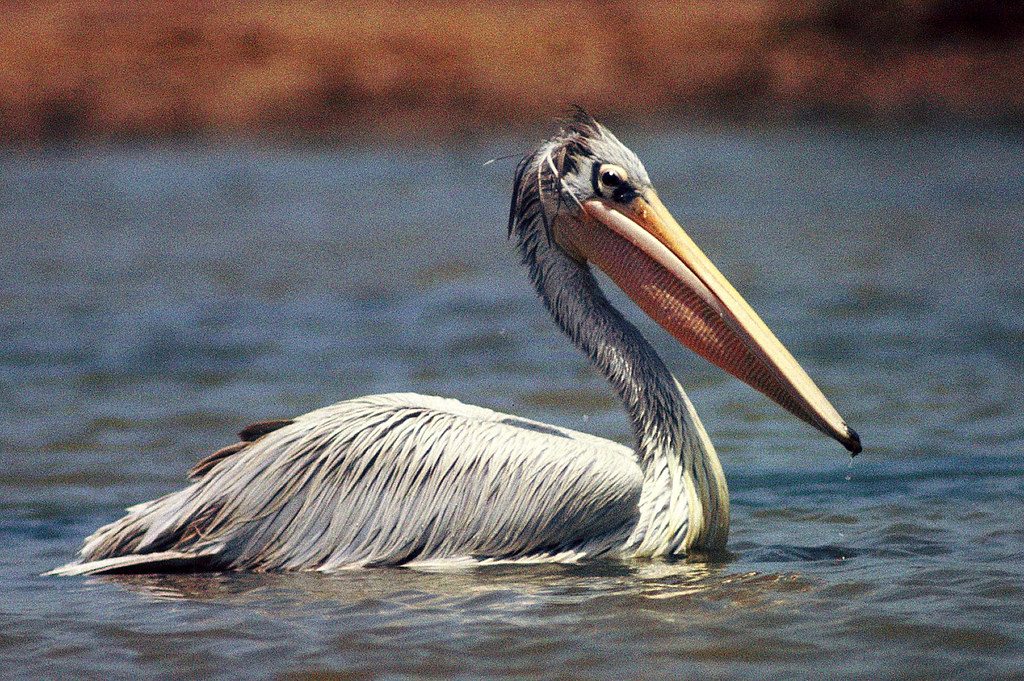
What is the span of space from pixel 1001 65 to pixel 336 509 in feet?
69.5

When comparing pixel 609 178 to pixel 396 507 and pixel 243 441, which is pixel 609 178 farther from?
pixel 243 441

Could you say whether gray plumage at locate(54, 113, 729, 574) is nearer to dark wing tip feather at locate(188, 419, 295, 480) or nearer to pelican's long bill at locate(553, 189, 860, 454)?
dark wing tip feather at locate(188, 419, 295, 480)

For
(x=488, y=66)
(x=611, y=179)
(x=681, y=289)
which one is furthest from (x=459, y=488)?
(x=488, y=66)

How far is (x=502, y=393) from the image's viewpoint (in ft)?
29.0

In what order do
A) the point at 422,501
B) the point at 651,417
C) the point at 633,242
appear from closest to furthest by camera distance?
the point at 422,501, the point at 651,417, the point at 633,242

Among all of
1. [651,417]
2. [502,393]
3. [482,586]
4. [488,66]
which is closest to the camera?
[482,586]

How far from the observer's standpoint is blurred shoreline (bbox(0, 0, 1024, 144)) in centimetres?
2422

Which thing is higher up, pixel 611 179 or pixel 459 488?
pixel 611 179

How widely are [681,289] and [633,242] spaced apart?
0.81 ft

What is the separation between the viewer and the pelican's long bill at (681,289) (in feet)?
17.1

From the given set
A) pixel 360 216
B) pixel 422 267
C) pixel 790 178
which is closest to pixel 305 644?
pixel 422 267

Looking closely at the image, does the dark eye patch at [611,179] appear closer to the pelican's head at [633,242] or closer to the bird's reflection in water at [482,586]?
the pelican's head at [633,242]

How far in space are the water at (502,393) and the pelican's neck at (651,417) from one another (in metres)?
0.14

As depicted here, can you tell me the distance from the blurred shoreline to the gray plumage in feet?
62.4
